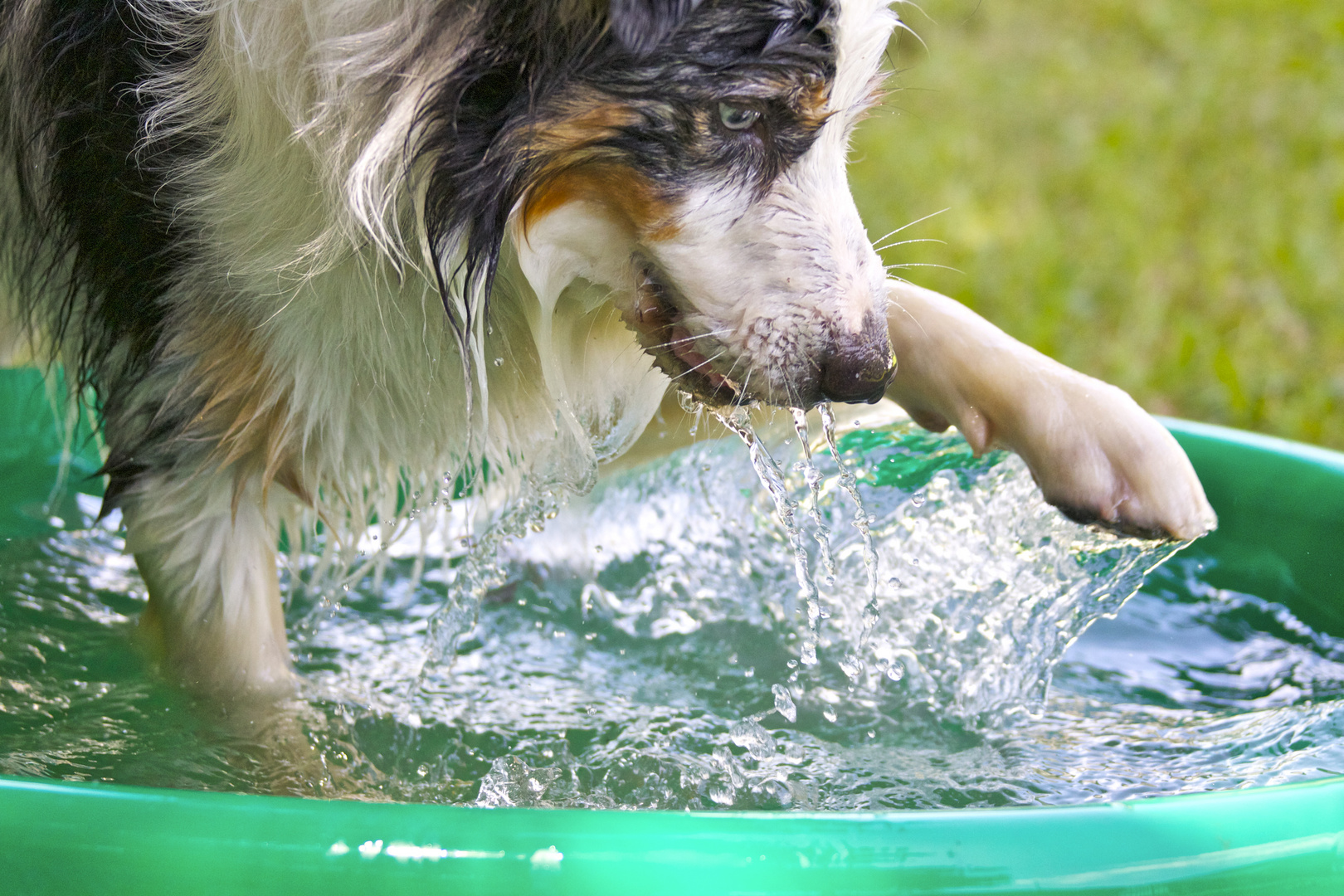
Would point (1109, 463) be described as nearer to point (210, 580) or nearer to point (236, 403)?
point (236, 403)

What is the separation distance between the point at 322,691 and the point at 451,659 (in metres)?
0.24

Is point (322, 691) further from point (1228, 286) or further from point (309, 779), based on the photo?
point (1228, 286)

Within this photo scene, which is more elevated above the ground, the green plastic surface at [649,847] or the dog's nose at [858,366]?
the dog's nose at [858,366]

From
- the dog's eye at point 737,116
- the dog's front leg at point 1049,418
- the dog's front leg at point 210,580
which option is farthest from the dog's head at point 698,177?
the dog's front leg at point 210,580

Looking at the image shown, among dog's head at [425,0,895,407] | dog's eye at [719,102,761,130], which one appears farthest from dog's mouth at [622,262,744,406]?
dog's eye at [719,102,761,130]

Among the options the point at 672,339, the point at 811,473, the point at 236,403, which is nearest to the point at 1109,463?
the point at 811,473

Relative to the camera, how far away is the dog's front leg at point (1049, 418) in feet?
6.16

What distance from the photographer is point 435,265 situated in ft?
5.59

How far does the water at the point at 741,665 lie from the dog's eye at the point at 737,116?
0.64m

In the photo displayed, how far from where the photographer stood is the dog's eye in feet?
5.23

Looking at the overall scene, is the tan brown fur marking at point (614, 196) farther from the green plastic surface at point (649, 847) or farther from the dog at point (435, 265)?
the green plastic surface at point (649, 847)

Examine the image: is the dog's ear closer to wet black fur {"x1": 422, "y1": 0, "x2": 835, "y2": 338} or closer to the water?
wet black fur {"x1": 422, "y1": 0, "x2": 835, "y2": 338}

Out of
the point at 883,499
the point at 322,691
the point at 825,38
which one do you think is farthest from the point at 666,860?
the point at 883,499

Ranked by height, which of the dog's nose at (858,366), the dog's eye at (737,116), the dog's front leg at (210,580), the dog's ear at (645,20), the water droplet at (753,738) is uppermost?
the dog's ear at (645,20)
